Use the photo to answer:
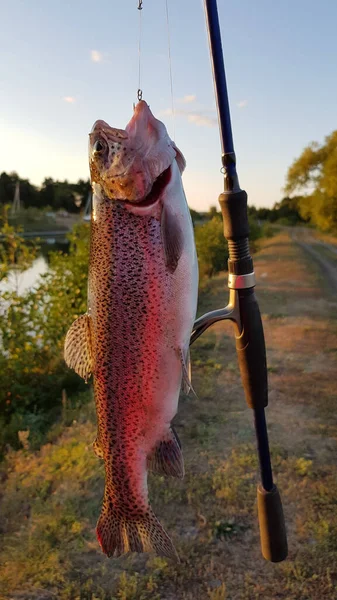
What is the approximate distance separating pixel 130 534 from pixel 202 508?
278 cm

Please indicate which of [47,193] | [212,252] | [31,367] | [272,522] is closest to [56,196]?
[47,193]

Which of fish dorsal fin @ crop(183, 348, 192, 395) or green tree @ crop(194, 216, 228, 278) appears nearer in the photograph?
fish dorsal fin @ crop(183, 348, 192, 395)

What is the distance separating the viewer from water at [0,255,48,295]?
7759 millimetres

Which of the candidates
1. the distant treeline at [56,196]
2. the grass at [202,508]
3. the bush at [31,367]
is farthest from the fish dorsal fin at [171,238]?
the distant treeline at [56,196]

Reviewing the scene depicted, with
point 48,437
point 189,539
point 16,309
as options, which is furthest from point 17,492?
point 16,309

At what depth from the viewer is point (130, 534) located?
1.68 meters

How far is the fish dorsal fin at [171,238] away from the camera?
5.08ft

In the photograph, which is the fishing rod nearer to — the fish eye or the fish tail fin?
the fish eye

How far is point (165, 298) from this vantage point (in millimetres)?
1582

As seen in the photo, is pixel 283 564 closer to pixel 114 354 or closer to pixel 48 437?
pixel 114 354

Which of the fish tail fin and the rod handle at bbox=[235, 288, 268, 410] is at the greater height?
the rod handle at bbox=[235, 288, 268, 410]

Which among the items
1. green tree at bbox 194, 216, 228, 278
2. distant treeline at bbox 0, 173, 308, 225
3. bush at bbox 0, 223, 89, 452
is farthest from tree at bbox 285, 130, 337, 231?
distant treeline at bbox 0, 173, 308, 225

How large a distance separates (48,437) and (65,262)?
13.8 feet

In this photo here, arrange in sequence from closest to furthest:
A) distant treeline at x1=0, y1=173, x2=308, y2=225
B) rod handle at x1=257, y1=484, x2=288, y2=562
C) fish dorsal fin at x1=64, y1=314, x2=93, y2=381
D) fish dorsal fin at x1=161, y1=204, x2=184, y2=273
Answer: fish dorsal fin at x1=161, y1=204, x2=184, y2=273, fish dorsal fin at x1=64, y1=314, x2=93, y2=381, rod handle at x1=257, y1=484, x2=288, y2=562, distant treeline at x1=0, y1=173, x2=308, y2=225
